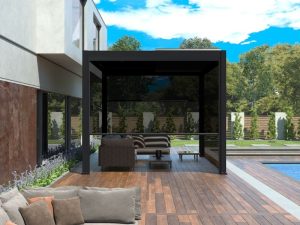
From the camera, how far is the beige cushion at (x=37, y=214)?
5051 millimetres

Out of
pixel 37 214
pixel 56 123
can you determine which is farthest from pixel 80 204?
pixel 56 123

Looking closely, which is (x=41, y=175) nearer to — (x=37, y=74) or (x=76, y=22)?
(x=37, y=74)

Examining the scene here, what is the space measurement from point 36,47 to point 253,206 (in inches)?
284

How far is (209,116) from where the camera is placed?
51.3ft

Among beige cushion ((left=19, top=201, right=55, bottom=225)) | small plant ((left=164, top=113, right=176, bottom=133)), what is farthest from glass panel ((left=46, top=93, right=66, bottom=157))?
beige cushion ((left=19, top=201, right=55, bottom=225))

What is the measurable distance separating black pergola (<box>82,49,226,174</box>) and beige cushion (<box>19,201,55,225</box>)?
7.45 meters

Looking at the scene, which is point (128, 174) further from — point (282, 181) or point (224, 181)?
point (282, 181)

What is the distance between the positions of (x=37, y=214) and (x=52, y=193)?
0.69 m

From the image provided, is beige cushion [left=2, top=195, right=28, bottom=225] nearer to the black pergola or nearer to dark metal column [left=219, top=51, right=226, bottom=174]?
the black pergola

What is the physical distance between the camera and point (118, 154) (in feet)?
43.5

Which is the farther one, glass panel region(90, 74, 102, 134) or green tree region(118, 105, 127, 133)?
green tree region(118, 105, 127, 133)

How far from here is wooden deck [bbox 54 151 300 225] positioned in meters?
7.47

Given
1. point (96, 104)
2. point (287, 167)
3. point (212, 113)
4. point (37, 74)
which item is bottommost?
point (287, 167)

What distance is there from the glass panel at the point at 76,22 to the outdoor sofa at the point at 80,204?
8846mm
